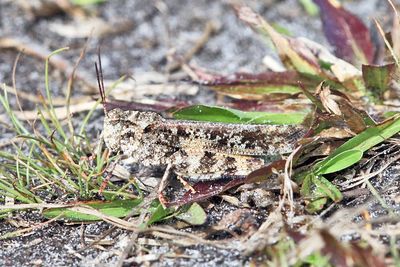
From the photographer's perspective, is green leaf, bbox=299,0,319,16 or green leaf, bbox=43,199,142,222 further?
green leaf, bbox=299,0,319,16

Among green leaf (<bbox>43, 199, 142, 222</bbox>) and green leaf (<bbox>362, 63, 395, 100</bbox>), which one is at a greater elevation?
green leaf (<bbox>362, 63, 395, 100</bbox>)

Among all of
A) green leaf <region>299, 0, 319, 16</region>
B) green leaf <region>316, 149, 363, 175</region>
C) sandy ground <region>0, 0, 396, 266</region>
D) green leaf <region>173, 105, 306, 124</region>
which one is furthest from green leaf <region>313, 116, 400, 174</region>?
green leaf <region>299, 0, 319, 16</region>

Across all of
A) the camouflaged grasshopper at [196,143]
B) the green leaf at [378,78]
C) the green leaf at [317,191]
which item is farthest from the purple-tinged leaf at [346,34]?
the green leaf at [317,191]

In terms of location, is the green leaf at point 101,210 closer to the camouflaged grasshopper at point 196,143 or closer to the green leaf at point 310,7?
the camouflaged grasshopper at point 196,143

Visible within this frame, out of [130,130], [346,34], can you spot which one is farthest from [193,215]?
[346,34]

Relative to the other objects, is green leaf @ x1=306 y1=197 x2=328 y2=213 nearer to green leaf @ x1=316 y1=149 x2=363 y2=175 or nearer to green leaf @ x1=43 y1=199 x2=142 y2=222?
green leaf @ x1=316 y1=149 x2=363 y2=175

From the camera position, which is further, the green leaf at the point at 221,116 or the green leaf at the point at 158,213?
the green leaf at the point at 221,116
